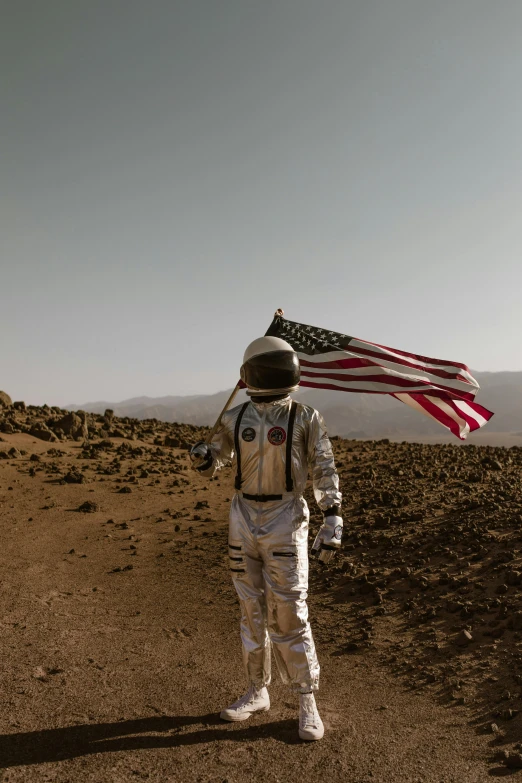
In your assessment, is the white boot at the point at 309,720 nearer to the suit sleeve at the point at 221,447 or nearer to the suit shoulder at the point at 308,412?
the suit sleeve at the point at 221,447

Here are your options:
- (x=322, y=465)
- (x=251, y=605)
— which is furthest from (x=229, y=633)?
(x=322, y=465)

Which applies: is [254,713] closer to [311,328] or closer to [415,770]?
[415,770]

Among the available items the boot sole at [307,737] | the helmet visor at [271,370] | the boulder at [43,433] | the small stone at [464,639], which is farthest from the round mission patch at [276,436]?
the boulder at [43,433]

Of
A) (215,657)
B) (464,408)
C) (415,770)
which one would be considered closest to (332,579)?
(215,657)

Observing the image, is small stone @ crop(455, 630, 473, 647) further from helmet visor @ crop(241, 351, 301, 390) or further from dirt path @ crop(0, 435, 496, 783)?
helmet visor @ crop(241, 351, 301, 390)

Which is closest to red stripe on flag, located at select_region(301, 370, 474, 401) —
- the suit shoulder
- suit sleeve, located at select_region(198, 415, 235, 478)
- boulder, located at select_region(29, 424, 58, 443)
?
the suit shoulder

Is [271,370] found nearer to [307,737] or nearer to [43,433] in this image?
[307,737]
